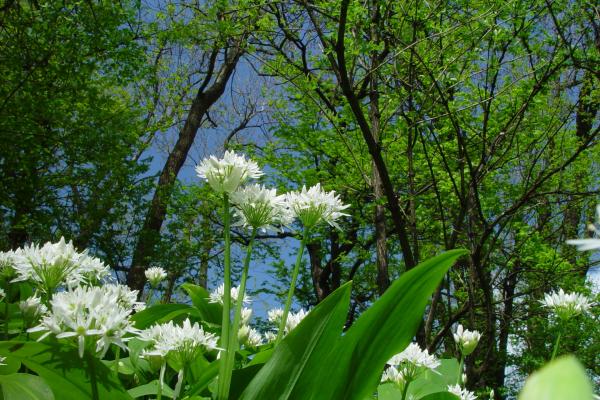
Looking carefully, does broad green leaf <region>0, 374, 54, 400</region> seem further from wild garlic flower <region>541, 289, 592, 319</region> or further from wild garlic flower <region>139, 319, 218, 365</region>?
wild garlic flower <region>541, 289, 592, 319</region>

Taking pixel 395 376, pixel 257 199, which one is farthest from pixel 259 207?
pixel 395 376

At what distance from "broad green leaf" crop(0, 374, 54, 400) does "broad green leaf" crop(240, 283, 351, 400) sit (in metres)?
0.28

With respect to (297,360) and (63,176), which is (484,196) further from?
(297,360)

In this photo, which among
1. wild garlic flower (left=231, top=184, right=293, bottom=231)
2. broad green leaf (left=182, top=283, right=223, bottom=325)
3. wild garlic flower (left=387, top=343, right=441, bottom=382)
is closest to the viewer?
wild garlic flower (left=231, top=184, right=293, bottom=231)

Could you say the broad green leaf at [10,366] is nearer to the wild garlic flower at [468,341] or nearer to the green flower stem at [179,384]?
the green flower stem at [179,384]

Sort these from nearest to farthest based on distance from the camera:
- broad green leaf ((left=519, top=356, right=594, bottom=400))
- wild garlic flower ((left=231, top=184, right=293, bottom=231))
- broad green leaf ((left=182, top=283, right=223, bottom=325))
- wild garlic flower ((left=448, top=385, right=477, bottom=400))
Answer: broad green leaf ((left=519, top=356, right=594, bottom=400)) → wild garlic flower ((left=231, top=184, right=293, bottom=231)) → wild garlic flower ((left=448, top=385, right=477, bottom=400)) → broad green leaf ((left=182, top=283, right=223, bottom=325))

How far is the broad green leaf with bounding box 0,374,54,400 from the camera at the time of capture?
0.73 metres

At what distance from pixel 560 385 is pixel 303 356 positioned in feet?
2.54

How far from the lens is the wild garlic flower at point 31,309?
1.17 m

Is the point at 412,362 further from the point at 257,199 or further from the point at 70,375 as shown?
the point at 70,375

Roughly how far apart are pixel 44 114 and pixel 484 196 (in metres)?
5.66

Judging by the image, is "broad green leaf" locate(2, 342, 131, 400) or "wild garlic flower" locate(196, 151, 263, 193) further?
"wild garlic flower" locate(196, 151, 263, 193)

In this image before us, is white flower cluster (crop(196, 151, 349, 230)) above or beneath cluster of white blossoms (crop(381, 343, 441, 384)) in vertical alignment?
above

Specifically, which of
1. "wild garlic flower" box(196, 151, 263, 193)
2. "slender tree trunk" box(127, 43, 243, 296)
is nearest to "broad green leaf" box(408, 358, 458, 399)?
"wild garlic flower" box(196, 151, 263, 193)
